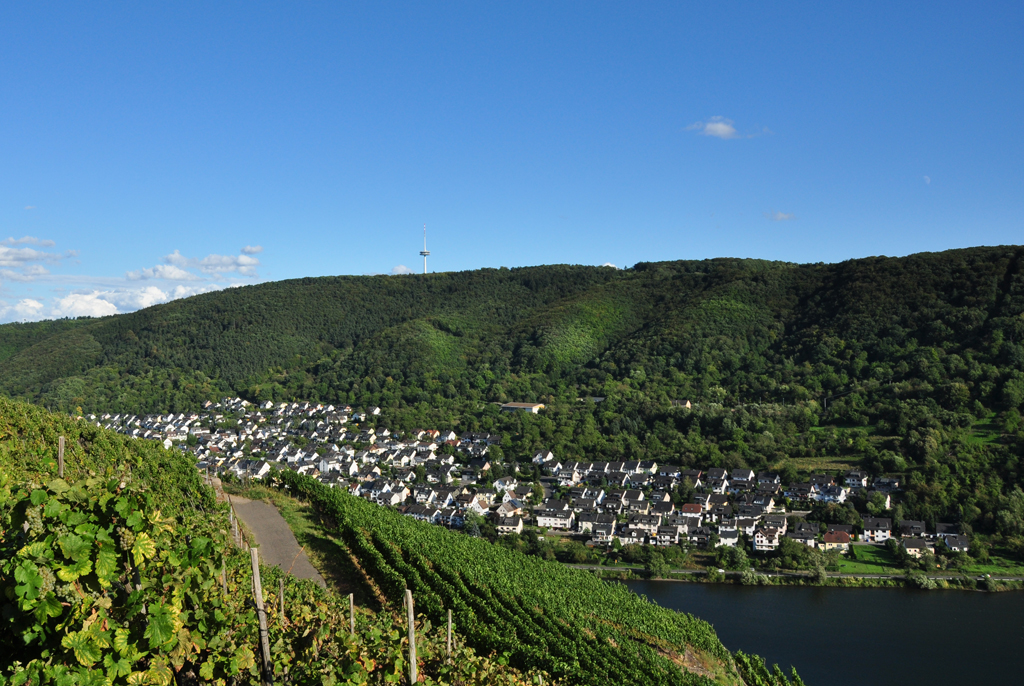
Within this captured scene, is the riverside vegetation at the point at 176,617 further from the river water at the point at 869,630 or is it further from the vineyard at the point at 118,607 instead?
the river water at the point at 869,630

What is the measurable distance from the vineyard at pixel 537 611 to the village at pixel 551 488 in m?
10.2

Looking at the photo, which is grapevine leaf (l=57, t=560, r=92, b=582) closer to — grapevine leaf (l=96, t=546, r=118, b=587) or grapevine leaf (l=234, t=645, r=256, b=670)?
grapevine leaf (l=96, t=546, r=118, b=587)

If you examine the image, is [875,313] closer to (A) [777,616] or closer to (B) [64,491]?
(A) [777,616]

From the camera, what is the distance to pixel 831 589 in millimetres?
26531

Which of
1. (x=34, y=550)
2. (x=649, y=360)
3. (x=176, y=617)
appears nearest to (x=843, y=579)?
(x=176, y=617)

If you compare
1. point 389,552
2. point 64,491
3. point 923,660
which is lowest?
point 923,660

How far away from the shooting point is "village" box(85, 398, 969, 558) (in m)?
31.4

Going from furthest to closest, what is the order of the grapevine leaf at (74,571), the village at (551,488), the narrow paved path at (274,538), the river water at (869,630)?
1. the village at (551,488)
2. the river water at (869,630)
3. the narrow paved path at (274,538)
4. the grapevine leaf at (74,571)

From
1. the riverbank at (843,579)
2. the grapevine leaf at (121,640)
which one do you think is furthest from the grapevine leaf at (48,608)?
the riverbank at (843,579)

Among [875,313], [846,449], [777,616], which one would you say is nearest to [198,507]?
[777,616]

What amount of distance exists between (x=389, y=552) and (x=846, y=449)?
1360 inches

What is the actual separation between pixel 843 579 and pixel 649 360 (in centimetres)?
3538

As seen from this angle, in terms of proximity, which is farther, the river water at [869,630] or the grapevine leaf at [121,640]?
the river water at [869,630]

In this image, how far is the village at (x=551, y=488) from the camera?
31.4 metres
